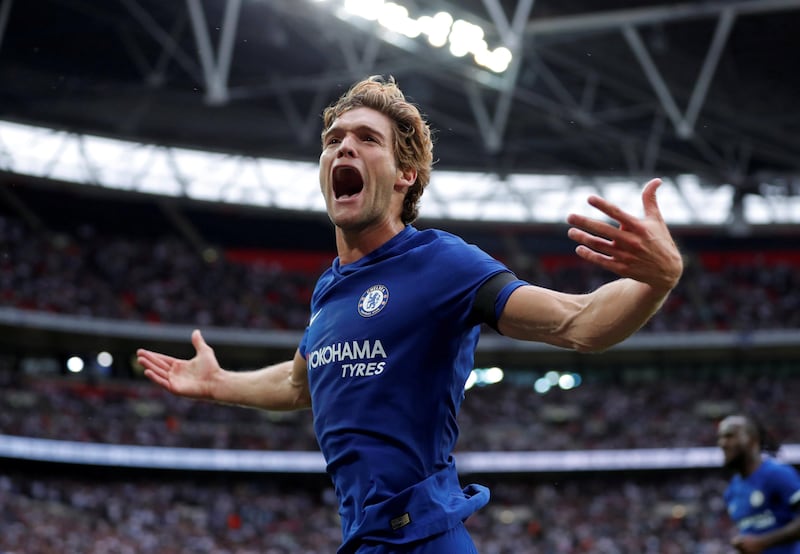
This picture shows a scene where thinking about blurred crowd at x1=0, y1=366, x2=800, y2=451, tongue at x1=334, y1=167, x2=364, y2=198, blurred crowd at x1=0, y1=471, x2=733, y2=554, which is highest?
blurred crowd at x1=0, y1=366, x2=800, y2=451

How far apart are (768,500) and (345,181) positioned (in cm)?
555

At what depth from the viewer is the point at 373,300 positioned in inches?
120

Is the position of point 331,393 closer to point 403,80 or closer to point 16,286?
point 403,80

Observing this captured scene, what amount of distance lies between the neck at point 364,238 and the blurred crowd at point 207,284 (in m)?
32.0

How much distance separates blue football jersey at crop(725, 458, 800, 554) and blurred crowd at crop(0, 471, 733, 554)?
65.7ft

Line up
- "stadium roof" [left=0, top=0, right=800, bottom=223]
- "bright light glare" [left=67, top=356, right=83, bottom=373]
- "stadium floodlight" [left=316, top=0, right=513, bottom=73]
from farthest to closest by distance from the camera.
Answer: "bright light glare" [left=67, top=356, right=83, bottom=373]
"stadium roof" [left=0, top=0, right=800, bottom=223]
"stadium floodlight" [left=316, top=0, right=513, bottom=73]

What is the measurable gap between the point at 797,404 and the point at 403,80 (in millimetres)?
19859

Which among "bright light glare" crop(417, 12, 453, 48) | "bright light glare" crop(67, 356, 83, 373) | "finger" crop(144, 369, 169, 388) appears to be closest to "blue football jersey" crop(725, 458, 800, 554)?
Result: "finger" crop(144, 369, 169, 388)

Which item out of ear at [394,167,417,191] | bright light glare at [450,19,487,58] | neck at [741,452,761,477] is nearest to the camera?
ear at [394,167,417,191]

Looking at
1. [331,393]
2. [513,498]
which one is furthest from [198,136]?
[331,393]

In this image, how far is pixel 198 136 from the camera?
127 feet

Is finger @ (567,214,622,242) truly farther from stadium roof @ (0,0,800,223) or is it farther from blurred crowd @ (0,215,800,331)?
blurred crowd @ (0,215,800,331)

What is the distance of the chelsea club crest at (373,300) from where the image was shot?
3008 mm

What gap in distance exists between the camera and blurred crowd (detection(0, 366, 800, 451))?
3269 centimetres
